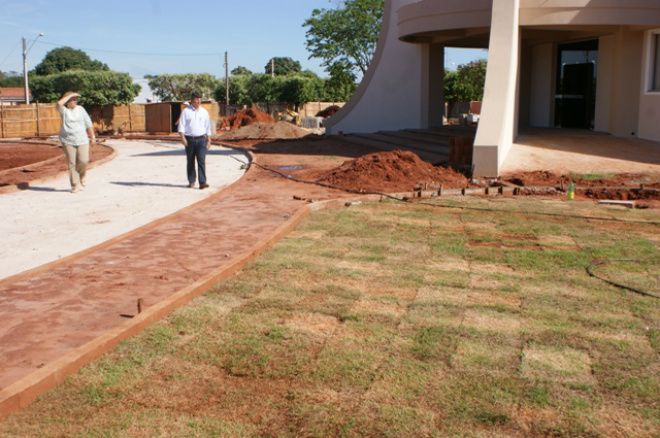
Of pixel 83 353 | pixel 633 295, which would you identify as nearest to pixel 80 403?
pixel 83 353

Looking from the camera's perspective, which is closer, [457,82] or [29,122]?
[29,122]

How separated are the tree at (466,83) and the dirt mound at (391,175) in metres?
44.4

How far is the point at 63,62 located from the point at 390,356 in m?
109

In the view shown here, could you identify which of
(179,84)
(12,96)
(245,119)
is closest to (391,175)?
(245,119)

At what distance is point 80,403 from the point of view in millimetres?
3482

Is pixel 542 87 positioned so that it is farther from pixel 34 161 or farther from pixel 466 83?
pixel 466 83

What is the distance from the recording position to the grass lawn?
10.8 feet

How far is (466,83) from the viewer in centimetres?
5591

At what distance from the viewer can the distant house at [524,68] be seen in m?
14.6

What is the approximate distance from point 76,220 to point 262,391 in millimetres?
6335

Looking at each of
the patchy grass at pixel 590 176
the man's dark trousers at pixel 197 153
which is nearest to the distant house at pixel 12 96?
the man's dark trousers at pixel 197 153

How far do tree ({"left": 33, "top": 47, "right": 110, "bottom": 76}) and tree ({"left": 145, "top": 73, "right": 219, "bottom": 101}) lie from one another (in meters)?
25.5

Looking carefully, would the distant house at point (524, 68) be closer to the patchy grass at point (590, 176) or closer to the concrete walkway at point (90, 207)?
the patchy grass at point (590, 176)

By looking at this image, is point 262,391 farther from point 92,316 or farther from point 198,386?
point 92,316
